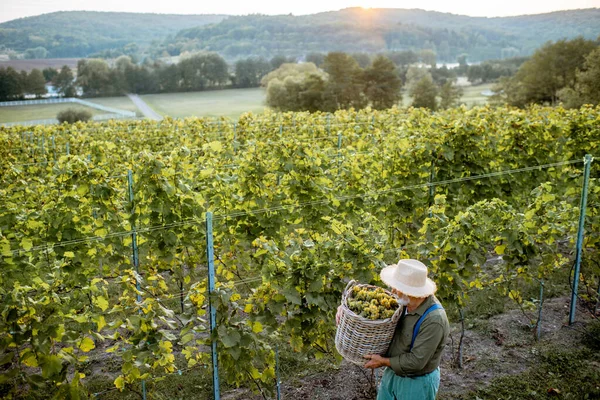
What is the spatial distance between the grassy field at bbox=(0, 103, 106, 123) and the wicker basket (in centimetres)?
6189

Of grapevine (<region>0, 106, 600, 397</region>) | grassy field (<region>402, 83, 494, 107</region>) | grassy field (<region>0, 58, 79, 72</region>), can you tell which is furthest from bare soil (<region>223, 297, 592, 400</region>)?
grassy field (<region>0, 58, 79, 72</region>)

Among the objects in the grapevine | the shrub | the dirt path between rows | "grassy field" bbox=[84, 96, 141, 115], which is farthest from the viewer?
"grassy field" bbox=[84, 96, 141, 115]

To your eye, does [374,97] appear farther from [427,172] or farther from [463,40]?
[463,40]

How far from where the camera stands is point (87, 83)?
243 feet

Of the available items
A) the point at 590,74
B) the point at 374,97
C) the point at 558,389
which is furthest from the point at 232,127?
the point at 374,97

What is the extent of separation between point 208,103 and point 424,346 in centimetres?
7600

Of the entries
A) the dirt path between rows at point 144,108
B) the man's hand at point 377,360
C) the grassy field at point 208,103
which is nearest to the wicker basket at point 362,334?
the man's hand at point 377,360

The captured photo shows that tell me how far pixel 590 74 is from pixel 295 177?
47985 millimetres

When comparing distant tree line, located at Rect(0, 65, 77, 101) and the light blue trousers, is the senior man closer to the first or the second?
the light blue trousers

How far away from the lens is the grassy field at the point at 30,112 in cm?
5811

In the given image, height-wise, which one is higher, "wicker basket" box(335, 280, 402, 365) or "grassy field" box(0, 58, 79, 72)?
"grassy field" box(0, 58, 79, 72)

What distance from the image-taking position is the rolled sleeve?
11.7 feet

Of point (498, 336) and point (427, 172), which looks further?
point (427, 172)

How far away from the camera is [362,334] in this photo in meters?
3.70
